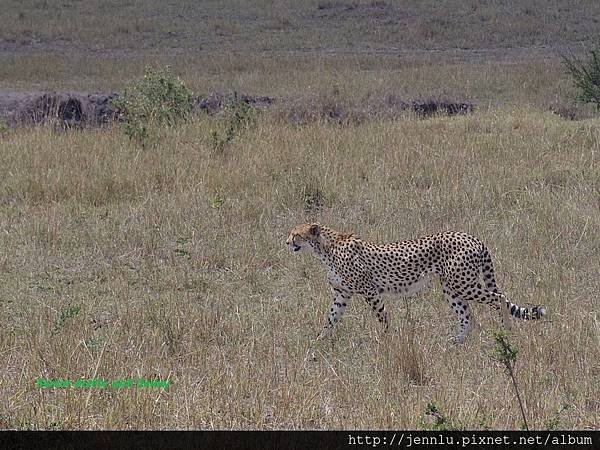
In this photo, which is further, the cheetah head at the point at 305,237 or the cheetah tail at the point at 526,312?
the cheetah head at the point at 305,237

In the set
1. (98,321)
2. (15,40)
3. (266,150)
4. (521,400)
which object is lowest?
(15,40)

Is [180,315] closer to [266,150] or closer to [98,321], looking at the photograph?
[98,321]

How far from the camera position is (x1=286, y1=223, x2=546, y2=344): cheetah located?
5.61 metres

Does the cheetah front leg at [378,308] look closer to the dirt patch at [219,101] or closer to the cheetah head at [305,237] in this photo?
the cheetah head at [305,237]

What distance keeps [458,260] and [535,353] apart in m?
0.82

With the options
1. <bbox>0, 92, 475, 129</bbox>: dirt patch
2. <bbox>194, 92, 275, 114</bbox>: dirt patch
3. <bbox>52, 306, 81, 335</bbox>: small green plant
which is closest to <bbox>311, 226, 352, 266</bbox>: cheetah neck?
<bbox>52, 306, 81, 335</bbox>: small green plant

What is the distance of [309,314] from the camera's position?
19.7 ft

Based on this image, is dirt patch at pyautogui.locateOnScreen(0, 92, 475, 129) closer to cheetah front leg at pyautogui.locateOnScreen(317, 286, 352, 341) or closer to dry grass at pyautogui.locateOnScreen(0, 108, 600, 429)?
dry grass at pyautogui.locateOnScreen(0, 108, 600, 429)

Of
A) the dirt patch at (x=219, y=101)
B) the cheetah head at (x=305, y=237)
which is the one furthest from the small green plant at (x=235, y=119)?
the cheetah head at (x=305, y=237)

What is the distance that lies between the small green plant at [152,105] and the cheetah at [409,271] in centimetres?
578

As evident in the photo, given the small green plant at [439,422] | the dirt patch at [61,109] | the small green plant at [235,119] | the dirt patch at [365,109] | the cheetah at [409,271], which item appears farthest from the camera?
the dirt patch at [365,109]

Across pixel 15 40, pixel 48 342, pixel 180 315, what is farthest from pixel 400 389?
pixel 15 40

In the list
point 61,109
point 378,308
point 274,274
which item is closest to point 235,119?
point 61,109

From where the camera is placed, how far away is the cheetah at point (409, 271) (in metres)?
5.61
